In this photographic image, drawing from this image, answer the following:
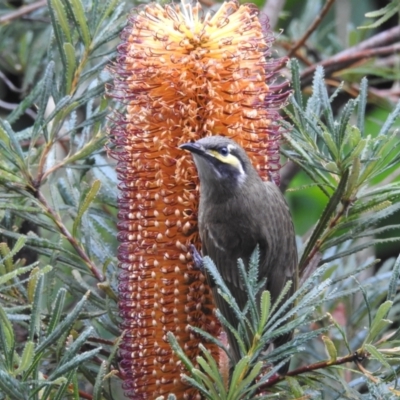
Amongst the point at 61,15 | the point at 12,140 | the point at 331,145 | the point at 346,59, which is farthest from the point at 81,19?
the point at 346,59

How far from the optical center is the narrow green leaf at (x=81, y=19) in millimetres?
1197

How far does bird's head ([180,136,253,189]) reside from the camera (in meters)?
1.23

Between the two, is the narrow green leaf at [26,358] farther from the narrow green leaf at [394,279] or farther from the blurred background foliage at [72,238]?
the narrow green leaf at [394,279]

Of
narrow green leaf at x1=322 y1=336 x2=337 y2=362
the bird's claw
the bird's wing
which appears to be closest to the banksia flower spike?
the bird's claw

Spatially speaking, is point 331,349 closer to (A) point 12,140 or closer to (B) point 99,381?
(B) point 99,381

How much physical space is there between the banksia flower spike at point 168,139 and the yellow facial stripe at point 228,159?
0.03 m

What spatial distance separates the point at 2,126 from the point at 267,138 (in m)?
0.43

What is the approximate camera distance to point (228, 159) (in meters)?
1.32

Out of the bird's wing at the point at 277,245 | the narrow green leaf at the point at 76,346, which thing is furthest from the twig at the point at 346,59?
the narrow green leaf at the point at 76,346

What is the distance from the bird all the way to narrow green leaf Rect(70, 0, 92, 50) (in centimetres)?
24

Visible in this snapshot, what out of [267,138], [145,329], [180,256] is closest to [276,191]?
[267,138]

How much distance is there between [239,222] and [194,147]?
12.1 inches

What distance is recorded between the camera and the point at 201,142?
1230 mm

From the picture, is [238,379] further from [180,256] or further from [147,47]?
[147,47]
